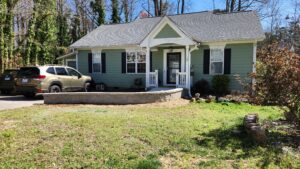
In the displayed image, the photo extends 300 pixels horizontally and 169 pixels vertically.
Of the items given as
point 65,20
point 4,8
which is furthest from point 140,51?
point 65,20

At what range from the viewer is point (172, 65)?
1647 centimetres

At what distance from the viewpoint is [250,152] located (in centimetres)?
536

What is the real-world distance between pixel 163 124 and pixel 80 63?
13097 millimetres

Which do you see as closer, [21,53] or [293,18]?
[21,53]

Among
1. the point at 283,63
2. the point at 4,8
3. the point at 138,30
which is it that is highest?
the point at 4,8

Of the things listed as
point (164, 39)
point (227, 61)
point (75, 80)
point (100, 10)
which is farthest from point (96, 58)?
point (100, 10)

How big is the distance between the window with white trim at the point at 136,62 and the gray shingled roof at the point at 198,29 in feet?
2.80

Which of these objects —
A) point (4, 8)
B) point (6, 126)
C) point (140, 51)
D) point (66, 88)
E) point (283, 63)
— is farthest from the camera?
point (4, 8)

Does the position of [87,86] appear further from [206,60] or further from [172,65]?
[206,60]

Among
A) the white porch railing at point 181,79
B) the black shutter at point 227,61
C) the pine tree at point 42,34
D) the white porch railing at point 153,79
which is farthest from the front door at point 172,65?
the pine tree at point 42,34

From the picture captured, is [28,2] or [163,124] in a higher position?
[28,2]

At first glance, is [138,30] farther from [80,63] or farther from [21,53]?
[21,53]

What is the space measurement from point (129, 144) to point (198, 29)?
12294mm

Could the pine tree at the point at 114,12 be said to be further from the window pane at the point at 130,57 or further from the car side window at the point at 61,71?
the car side window at the point at 61,71
